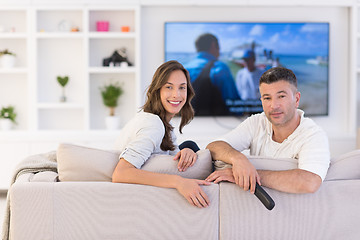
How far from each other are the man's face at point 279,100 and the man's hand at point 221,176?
452 mm

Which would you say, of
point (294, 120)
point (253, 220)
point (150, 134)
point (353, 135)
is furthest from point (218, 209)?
point (353, 135)

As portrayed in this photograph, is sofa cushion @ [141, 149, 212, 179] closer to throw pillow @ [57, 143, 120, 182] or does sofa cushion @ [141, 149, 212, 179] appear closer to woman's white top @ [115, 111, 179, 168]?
woman's white top @ [115, 111, 179, 168]

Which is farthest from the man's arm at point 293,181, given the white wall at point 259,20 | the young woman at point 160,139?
the white wall at point 259,20

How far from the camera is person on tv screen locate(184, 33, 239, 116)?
512cm

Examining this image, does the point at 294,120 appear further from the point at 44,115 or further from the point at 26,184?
the point at 44,115

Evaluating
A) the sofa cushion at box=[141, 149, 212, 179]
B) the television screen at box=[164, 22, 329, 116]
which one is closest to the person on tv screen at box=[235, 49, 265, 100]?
the television screen at box=[164, 22, 329, 116]

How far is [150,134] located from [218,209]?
468 mm

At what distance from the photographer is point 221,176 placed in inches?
73.1

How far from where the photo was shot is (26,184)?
1.82 meters

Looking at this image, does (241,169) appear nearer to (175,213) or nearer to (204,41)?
(175,213)

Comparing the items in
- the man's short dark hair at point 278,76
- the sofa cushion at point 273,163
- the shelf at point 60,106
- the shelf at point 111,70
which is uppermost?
the shelf at point 111,70

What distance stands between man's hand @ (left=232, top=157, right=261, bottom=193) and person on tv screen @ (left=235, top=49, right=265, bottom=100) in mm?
3353

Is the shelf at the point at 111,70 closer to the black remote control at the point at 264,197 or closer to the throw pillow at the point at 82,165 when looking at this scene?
the throw pillow at the point at 82,165

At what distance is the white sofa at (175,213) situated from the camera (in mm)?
1803
